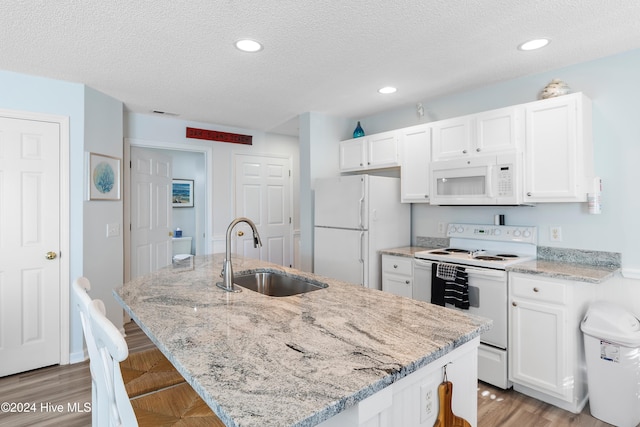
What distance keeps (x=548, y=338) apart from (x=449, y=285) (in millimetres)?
694

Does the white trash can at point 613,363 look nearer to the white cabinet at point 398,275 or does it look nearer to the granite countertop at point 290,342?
the white cabinet at point 398,275

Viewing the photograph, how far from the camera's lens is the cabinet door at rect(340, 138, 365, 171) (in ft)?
12.7

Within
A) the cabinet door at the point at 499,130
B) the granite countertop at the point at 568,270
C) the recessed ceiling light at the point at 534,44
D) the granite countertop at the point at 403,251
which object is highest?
the recessed ceiling light at the point at 534,44

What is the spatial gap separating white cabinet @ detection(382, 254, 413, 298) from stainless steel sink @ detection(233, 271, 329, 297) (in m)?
1.34

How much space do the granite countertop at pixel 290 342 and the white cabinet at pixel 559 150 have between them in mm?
1676

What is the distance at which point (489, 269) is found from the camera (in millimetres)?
2547

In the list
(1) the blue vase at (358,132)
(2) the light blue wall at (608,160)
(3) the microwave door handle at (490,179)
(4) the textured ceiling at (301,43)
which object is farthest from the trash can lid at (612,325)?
(1) the blue vase at (358,132)

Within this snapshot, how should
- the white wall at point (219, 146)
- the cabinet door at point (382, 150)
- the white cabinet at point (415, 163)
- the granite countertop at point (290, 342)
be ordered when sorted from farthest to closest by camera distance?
the white wall at point (219, 146) < the cabinet door at point (382, 150) < the white cabinet at point (415, 163) < the granite countertop at point (290, 342)

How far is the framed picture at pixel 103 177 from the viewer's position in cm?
313

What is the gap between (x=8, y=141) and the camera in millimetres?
2725

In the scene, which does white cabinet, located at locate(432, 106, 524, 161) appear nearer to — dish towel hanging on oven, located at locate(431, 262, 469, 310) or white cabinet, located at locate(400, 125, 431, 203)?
white cabinet, located at locate(400, 125, 431, 203)

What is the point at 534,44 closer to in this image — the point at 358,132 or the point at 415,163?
the point at 415,163

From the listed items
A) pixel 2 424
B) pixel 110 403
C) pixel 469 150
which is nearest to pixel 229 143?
pixel 469 150

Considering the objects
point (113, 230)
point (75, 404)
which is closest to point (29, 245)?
point (113, 230)
